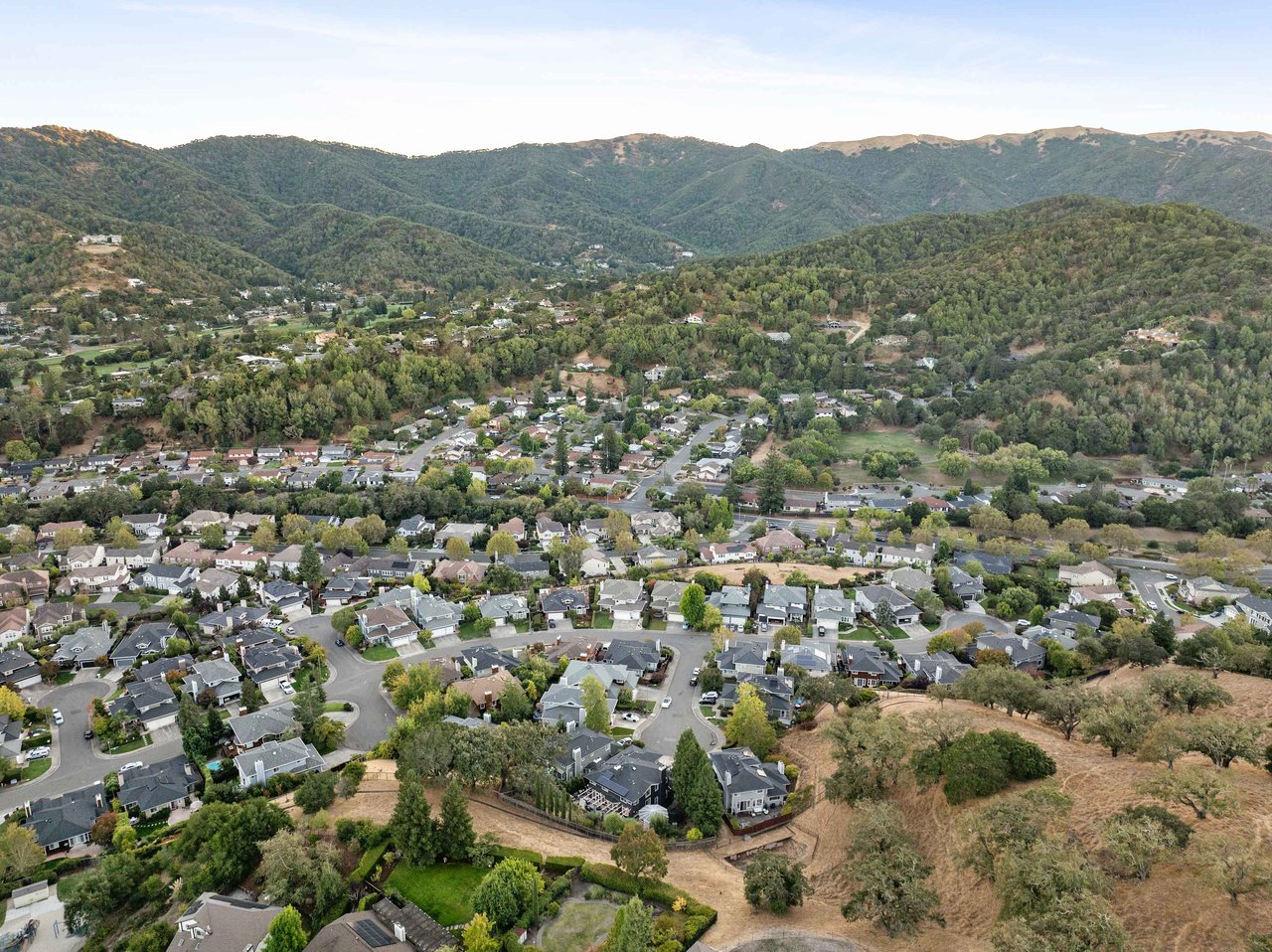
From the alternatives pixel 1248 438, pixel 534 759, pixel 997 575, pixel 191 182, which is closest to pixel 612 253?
pixel 191 182

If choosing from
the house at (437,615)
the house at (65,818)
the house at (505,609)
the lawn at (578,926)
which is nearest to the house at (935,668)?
the lawn at (578,926)

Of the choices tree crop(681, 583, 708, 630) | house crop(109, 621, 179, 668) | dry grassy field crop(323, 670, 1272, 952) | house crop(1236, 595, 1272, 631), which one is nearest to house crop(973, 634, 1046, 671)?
dry grassy field crop(323, 670, 1272, 952)

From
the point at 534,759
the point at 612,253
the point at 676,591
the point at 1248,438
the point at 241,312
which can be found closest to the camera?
the point at 534,759

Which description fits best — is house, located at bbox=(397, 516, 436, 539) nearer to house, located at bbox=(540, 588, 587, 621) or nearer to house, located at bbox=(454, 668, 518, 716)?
house, located at bbox=(540, 588, 587, 621)

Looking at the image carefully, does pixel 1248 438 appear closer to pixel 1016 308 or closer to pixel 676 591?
pixel 1016 308

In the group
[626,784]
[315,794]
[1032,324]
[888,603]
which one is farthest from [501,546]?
[1032,324]

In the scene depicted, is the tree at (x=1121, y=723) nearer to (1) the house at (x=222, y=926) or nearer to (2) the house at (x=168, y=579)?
(1) the house at (x=222, y=926)
